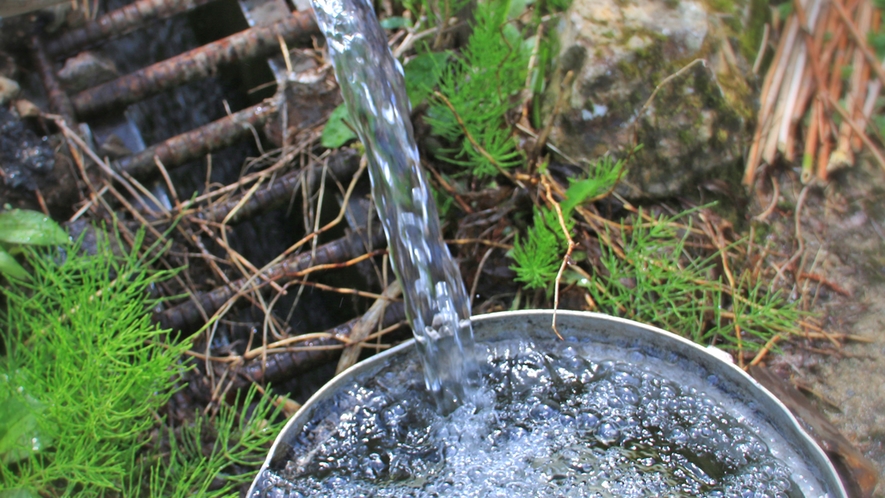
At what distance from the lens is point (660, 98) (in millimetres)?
1611

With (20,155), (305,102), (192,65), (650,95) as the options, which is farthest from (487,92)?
(20,155)

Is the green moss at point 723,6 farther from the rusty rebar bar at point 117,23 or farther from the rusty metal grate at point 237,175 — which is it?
the rusty rebar bar at point 117,23

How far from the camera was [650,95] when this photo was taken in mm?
1619

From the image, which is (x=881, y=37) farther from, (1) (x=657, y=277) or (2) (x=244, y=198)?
(2) (x=244, y=198)

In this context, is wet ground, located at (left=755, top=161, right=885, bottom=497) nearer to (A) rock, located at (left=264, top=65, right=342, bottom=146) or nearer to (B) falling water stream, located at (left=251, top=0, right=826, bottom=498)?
(B) falling water stream, located at (left=251, top=0, right=826, bottom=498)

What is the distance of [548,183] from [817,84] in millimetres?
929

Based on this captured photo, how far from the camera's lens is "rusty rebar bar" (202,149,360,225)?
5.74 feet

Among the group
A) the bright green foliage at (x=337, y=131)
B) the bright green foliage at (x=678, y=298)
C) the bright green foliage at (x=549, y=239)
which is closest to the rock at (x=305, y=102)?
the bright green foliage at (x=337, y=131)

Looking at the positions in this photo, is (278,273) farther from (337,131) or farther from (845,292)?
(845,292)

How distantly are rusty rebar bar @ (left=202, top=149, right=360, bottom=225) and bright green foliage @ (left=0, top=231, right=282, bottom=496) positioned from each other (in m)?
0.31

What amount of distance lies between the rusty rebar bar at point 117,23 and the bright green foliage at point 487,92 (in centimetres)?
93

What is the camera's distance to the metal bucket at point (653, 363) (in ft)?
3.38

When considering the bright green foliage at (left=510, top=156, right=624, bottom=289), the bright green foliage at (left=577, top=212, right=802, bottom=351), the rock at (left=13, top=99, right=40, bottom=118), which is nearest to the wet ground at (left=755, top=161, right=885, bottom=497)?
the bright green foliage at (left=577, top=212, right=802, bottom=351)

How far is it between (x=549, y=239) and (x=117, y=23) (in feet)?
4.78
